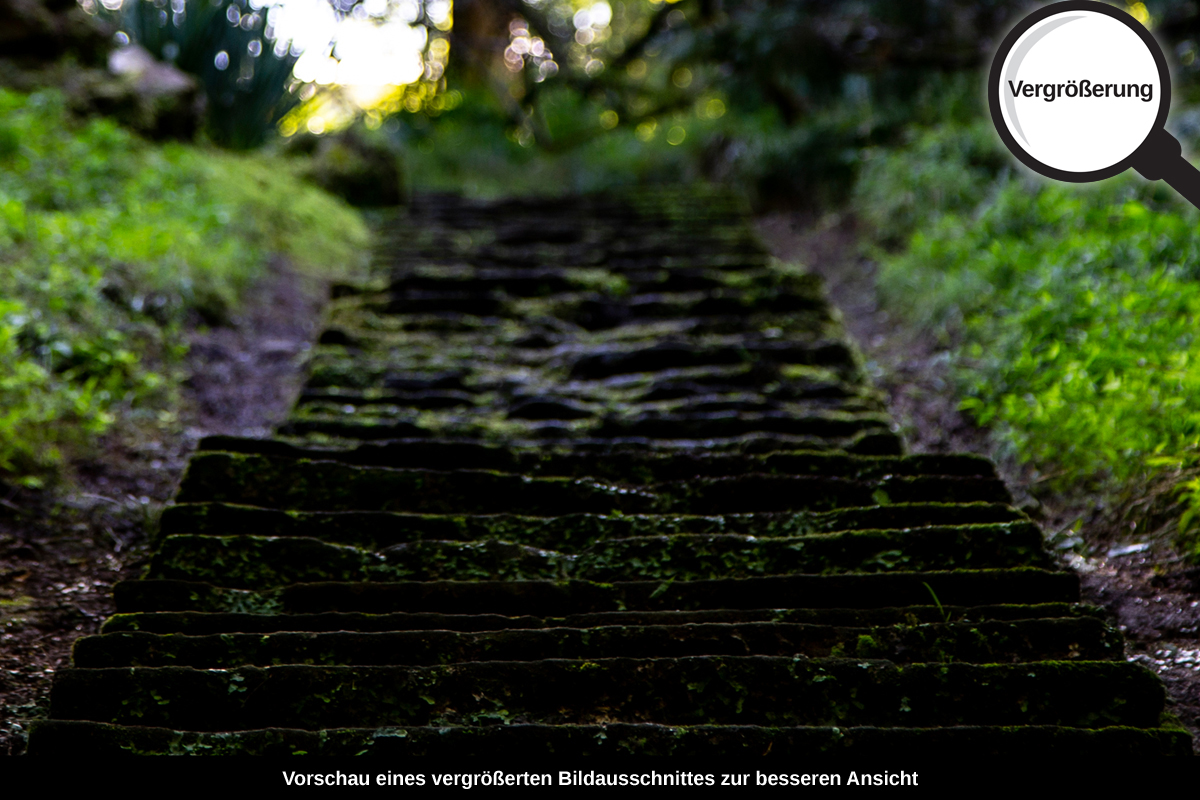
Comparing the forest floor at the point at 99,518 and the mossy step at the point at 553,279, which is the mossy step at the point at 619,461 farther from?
the mossy step at the point at 553,279

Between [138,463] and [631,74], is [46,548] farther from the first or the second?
[631,74]

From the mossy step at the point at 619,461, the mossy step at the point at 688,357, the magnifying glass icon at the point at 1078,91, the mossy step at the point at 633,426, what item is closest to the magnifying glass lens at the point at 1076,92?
the magnifying glass icon at the point at 1078,91

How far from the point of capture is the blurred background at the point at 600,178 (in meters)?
3.19

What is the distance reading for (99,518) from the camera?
115 inches

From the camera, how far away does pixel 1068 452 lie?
3.09 metres

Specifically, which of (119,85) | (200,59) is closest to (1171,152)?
(119,85)

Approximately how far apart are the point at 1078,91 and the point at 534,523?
70.9 inches

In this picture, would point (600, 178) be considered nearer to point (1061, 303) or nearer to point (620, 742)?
point (1061, 303)

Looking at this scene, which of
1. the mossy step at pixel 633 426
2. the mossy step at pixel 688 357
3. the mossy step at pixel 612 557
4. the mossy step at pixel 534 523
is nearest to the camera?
the mossy step at pixel 612 557

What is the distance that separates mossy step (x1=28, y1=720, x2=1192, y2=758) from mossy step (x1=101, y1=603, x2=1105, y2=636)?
0.38 metres

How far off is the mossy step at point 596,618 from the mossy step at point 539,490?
0.61 m

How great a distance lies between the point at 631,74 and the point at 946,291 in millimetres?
6954

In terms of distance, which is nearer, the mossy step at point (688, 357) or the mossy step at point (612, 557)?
the mossy step at point (612, 557)

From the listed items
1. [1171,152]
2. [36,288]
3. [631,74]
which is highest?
[631,74]
